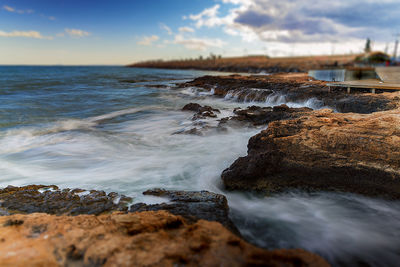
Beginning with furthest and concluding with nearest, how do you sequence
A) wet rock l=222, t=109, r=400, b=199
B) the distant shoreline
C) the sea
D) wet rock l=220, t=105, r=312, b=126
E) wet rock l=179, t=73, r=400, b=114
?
the distant shoreline → wet rock l=179, t=73, r=400, b=114 → wet rock l=220, t=105, r=312, b=126 → wet rock l=222, t=109, r=400, b=199 → the sea

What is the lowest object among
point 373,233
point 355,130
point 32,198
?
point 373,233

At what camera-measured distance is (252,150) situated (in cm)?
477

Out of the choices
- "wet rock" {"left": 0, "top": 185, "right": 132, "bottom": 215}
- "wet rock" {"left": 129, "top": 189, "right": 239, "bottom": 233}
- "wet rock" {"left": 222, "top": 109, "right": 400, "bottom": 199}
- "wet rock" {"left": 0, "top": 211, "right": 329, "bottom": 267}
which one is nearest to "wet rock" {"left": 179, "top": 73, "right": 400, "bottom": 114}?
"wet rock" {"left": 222, "top": 109, "right": 400, "bottom": 199}

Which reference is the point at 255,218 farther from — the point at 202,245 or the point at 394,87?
the point at 394,87

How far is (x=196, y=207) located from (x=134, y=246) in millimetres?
1236

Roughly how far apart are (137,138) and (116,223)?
20.8 feet

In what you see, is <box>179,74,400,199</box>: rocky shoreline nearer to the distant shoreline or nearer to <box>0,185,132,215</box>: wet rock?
<box>0,185,132,215</box>: wet rock

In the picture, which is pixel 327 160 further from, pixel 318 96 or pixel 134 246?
pixel 318 96

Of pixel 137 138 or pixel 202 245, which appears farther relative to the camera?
pixel 137 138

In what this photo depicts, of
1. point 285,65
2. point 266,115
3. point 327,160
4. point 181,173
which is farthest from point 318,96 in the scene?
point 285,65

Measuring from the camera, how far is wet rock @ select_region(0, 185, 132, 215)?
133 inches

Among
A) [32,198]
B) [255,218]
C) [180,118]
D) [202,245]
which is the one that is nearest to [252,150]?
[255,218]

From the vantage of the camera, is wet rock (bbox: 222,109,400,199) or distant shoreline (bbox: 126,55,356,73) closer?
wet rock (bbox: 222,109,400,199)

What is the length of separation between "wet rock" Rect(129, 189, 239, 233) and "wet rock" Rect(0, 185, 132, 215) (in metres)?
0.48
